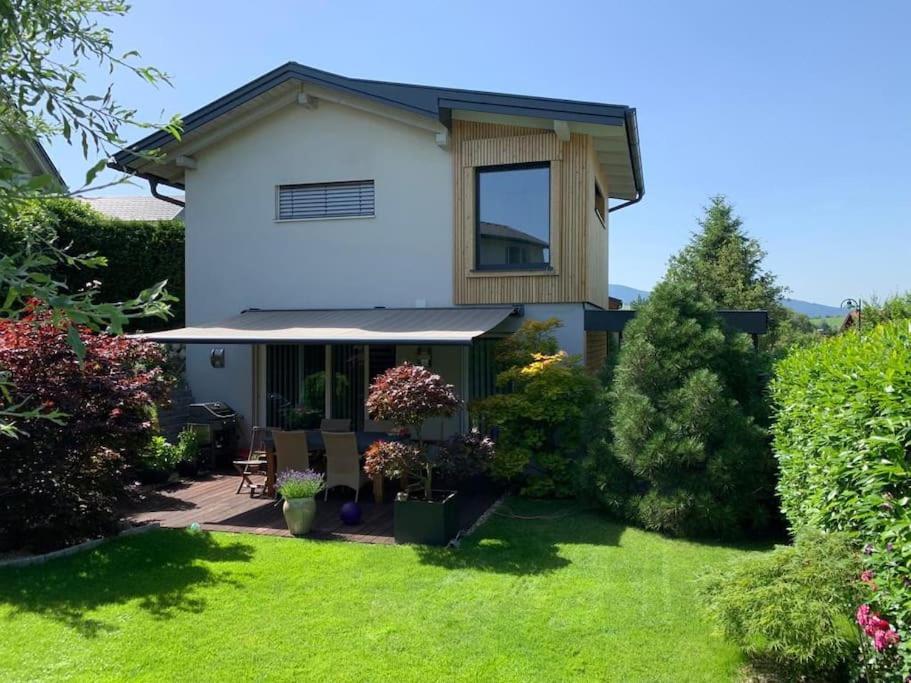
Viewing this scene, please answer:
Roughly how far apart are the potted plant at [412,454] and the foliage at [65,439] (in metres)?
3.95

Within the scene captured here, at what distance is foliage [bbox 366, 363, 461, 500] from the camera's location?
10.5 m

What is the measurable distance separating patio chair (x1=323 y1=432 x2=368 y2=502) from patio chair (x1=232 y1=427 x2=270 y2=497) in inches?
60.5

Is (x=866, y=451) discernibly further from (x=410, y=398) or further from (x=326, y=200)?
(x=326, y=200)

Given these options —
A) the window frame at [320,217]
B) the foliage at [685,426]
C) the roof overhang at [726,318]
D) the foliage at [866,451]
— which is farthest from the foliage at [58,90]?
the window frame at [320,217]

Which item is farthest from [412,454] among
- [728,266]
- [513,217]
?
[728,266]

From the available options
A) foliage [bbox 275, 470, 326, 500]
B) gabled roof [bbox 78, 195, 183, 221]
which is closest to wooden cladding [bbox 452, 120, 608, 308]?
foliage [bbox 275, 470, 326, 500]

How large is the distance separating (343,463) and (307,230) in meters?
7.67

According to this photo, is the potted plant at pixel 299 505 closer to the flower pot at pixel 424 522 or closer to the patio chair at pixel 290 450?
the flower pot at pixel 424 522

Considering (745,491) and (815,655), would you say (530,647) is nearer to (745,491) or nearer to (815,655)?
(815,655)

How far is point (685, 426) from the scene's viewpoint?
10.9 metres

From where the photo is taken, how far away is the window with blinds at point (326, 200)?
1762cm

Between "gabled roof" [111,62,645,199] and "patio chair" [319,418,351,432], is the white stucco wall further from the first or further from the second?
"patio chair" [319,418,351,432]

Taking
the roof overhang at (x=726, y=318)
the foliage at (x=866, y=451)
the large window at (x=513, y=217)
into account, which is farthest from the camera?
the large window at (x=513, y=217)

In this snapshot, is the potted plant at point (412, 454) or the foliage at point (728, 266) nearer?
the potted plant at point (412, 454)
